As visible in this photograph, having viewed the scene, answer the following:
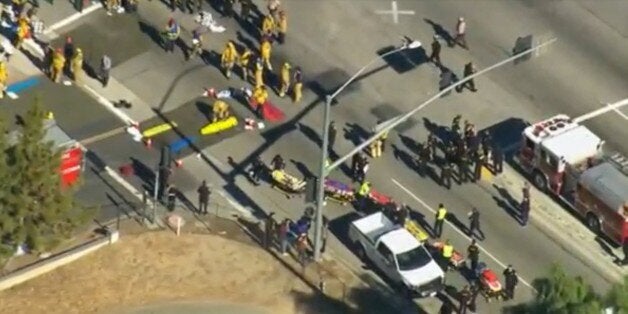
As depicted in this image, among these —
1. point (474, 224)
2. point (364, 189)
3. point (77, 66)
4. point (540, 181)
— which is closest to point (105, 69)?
point (77, 66)

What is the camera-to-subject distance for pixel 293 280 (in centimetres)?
6450

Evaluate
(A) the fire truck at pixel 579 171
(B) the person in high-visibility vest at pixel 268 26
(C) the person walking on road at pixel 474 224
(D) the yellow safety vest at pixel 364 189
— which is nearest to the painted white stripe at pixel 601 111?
(A) the fire truck at pixel 579 171

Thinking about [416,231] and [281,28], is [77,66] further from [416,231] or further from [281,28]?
[416,231]

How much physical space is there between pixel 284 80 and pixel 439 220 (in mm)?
10054

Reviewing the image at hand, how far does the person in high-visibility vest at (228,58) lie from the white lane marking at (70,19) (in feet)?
22.5

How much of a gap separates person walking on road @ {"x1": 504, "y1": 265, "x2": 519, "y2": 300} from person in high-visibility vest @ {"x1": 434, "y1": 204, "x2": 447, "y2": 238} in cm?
336

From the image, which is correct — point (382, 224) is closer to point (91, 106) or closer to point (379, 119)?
point (379, 119)

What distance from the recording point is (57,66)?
7250 centimetres

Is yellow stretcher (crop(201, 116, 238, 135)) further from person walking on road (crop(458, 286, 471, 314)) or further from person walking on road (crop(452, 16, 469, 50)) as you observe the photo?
person walking on road (crop(458, 286, 471, 314))

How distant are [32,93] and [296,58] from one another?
36.3ft

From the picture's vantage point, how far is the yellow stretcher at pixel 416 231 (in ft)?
217

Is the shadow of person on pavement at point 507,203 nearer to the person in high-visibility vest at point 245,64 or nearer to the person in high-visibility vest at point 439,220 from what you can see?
the person in high-visibility vest at point 439,220

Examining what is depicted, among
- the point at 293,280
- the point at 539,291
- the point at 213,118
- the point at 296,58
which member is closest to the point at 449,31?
the point at 296,58

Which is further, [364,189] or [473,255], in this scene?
[364,189]
